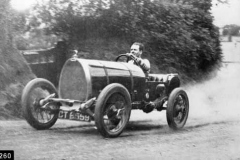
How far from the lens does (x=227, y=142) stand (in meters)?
6.32

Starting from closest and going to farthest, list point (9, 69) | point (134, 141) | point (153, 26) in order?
point (134, 141)
point (9, 69)
point (153, 26)

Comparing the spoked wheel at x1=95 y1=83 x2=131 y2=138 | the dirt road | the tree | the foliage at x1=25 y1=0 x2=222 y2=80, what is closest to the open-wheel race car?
the spoked wheel at x1=95 y1=83 x2=131 y2=138

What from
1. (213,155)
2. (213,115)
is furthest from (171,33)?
Result: (213,155)

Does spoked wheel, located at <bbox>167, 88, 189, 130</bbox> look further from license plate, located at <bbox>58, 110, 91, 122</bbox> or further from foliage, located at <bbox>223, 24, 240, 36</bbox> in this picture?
foliage, located at <bbox>223, 24, 240, 36</bbox>

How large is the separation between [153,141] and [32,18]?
16.0ft

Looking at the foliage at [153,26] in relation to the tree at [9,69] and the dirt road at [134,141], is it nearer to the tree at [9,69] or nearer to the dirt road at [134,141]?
the tree at [9,69]

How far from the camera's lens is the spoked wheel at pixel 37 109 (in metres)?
6.62

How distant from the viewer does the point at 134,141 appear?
620 cm

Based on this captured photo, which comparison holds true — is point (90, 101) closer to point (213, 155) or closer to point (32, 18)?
point (213, 155)

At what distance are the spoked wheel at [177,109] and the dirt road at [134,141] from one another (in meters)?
0.17

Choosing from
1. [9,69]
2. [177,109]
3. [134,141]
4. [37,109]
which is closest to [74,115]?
[37,109]

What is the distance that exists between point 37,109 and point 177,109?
2576 millimetres

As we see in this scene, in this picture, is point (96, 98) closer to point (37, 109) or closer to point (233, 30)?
point (37, 109)

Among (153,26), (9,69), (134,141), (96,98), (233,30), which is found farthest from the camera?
(153,26)
